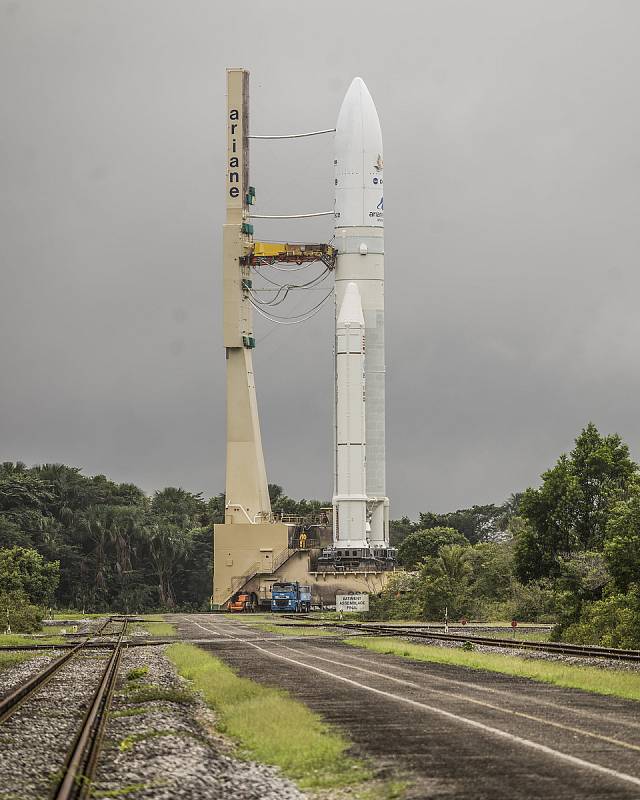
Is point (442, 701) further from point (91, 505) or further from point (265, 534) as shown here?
point (91, 505)

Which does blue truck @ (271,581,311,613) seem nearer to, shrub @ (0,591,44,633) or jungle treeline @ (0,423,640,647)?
jungle treeline @ (0,423,640,647)

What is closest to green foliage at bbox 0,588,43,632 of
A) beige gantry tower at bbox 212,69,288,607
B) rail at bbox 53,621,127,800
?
beige gantry tower at bbox 212,69,288,607

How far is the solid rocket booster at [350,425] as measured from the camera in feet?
299

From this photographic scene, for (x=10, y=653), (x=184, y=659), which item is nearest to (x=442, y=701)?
(x=184, y=659)

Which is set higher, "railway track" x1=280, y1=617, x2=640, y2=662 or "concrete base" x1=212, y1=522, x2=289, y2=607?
"concrete base" x1=212, y1=522, x2=289, y2=607

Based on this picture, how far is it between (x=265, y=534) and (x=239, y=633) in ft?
137

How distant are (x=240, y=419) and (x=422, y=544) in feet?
107

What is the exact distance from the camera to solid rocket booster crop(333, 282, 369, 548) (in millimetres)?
91000

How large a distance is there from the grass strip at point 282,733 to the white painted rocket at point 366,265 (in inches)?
2553

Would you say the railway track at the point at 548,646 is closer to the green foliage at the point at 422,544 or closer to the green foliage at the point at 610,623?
the green foliage at the point at 610,623

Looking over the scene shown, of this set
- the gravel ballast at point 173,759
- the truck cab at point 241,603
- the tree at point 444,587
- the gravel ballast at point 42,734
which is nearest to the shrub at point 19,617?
the tree at point 444,587

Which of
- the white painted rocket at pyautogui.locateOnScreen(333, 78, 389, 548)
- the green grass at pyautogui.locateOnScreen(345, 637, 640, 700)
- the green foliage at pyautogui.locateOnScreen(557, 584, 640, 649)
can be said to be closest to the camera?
the green grass at pyautogui.locateOnScreen(345, 637, 640, 700)

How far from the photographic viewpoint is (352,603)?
284ft

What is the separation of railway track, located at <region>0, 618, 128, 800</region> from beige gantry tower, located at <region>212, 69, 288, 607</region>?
5698 cm
